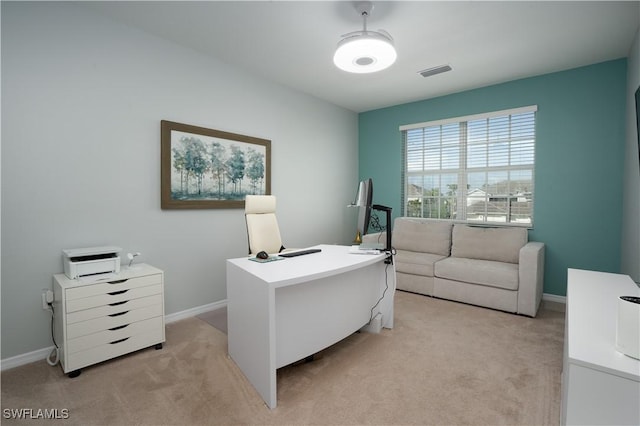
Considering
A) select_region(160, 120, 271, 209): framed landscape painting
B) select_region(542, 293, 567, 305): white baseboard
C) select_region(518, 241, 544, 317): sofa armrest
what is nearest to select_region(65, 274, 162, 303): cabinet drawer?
select_region(160, 120, 271, 209): framed landscape painting

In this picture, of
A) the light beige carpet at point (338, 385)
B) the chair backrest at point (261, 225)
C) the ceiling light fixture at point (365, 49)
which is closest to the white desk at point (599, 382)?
the light beige carpet at point (338, 385)

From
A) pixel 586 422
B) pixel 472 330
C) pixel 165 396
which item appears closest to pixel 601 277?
pixel 472 330

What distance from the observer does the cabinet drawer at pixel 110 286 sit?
206 cm

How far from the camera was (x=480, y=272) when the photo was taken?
3404 mm

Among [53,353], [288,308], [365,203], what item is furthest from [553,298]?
[53,353]

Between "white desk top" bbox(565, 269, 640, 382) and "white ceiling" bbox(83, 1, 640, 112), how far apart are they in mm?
2083

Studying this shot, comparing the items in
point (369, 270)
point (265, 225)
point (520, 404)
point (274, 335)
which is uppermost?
point (265, 225)

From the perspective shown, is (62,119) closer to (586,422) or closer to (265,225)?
(265,225)

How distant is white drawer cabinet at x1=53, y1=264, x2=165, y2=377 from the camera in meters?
2.05

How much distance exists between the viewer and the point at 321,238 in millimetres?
4777

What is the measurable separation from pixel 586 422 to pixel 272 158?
3637 mm

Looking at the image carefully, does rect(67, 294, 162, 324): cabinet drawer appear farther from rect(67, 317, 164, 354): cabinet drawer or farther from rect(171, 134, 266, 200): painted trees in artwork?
rect(171, 134, 266, 200): painted trees in artwork

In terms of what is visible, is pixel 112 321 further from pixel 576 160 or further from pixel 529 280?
pixel 576 160

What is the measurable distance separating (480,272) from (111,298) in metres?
3.53
